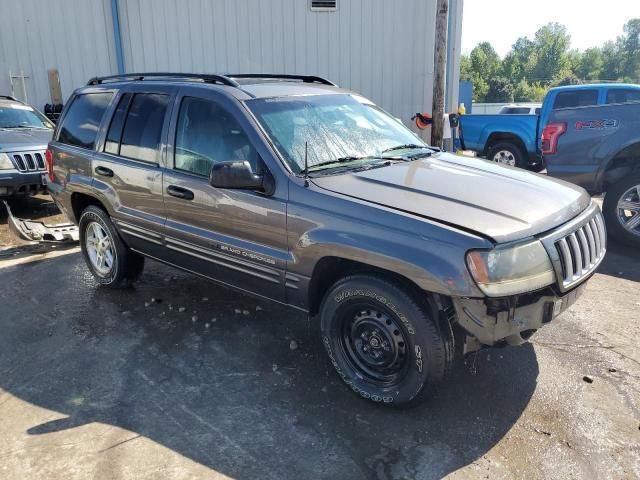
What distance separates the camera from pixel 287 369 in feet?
12.1

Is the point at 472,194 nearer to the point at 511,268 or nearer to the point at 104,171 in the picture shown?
the point at 511,268

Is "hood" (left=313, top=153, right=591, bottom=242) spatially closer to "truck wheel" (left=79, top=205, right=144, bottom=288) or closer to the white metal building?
"truck wheel" (left=79, top=205, right=144, bottom=288)

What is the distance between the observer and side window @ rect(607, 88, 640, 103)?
31.8 feet

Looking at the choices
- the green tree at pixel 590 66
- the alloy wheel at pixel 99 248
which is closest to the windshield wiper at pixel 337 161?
the alloy wheel at pixel 99 248

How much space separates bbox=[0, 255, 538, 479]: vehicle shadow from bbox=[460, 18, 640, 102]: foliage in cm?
7671

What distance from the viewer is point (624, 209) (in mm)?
6113

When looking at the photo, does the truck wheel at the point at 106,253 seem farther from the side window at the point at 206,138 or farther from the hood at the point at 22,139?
the hood at the point at 22,139

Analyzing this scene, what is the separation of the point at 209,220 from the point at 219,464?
5.46ft

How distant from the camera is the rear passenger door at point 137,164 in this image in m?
4.19

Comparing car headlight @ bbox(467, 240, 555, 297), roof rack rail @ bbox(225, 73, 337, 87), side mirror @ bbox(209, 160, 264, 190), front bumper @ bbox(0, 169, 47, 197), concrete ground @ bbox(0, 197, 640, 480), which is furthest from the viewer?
front bumper @ bbox(0, 169, 47, 197)

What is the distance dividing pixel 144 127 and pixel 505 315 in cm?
309

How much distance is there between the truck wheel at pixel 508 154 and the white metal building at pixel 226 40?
1357 mm

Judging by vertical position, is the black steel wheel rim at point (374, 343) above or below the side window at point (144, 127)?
below

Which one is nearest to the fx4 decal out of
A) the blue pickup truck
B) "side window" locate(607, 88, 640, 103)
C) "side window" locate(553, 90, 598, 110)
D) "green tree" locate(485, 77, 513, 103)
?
the blue pickup truck
